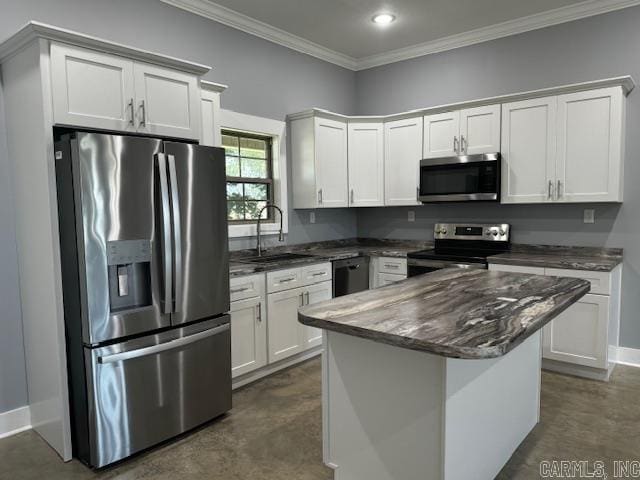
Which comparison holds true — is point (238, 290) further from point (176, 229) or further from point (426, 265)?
point (426, 265)

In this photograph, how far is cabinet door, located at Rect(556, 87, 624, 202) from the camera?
3.35 metres

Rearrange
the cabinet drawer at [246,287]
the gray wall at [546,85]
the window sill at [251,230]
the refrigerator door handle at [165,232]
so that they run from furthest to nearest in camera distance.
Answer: the window sill at [251,230]
the gray wall at [546,85]
the cabinet drawer at [246,287]
the refrigerator door handle at [165,232]

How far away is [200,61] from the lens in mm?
3568

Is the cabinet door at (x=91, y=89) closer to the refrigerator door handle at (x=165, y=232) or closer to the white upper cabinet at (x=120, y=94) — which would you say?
the white upper cabinet at (x=120, y=94)

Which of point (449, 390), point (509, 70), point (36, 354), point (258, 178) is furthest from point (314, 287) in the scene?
point (509, 70)

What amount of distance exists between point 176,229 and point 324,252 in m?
2.03

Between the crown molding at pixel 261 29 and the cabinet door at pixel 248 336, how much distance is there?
231 cm

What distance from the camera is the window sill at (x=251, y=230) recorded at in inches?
151

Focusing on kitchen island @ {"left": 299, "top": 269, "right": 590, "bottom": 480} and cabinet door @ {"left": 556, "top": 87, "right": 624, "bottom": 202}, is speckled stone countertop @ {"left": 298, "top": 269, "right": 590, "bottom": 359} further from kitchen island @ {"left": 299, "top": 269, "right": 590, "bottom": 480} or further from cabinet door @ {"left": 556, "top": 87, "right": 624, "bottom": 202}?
cabinet door @ {"left": 556, "top": 87, "right": 624, "bottom": 202}

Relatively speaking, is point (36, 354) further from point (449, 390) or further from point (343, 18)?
point (343, 18)

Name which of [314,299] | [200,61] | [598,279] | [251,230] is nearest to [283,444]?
[314,299]

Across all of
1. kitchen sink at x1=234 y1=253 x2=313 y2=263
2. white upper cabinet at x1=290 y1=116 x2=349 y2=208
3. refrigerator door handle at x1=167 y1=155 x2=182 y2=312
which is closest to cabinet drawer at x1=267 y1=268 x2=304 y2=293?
kitchen sink at x1=234 y1=253 x2=313 y2=263

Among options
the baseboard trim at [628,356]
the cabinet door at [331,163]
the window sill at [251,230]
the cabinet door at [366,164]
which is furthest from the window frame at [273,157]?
the baseboard trim at [628,356]

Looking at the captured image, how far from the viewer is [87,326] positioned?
223 centimetres
